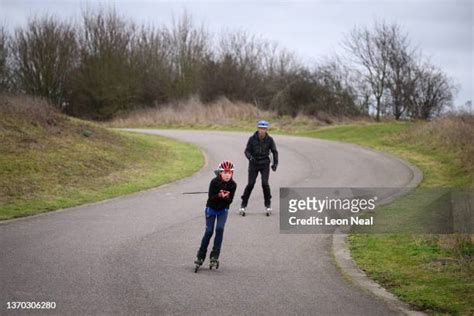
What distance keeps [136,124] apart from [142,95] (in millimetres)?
10732

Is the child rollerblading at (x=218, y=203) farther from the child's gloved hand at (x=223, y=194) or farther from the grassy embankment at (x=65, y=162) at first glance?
the grassy embankment at (x=65, y=162)

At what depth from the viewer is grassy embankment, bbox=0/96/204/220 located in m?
16.8

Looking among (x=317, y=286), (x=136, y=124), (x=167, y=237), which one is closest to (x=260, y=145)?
(x=167, y=237)

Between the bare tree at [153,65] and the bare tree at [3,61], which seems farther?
the bare tree at [153,65]

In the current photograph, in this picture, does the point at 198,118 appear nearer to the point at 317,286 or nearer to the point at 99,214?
the point at 99,214

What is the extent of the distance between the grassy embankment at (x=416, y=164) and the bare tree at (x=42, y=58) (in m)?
7.54

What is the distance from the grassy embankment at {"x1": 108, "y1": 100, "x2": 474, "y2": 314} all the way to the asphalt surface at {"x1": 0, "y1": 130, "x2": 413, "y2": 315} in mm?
764

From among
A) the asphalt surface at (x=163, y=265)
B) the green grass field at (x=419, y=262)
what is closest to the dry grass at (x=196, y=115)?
the green grass field at (x=419, y=262)

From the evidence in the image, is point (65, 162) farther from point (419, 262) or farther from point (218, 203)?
point (419, 262)

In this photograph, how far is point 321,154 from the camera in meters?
27.5

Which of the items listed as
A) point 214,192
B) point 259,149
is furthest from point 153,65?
point 214,192

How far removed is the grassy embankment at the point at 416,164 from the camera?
28.0 ft

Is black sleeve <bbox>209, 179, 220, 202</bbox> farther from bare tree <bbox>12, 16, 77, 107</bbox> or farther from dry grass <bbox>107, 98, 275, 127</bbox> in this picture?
bare tree <bbox>12, 16, 77, 107</bbox>

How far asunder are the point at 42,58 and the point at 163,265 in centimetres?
4845
